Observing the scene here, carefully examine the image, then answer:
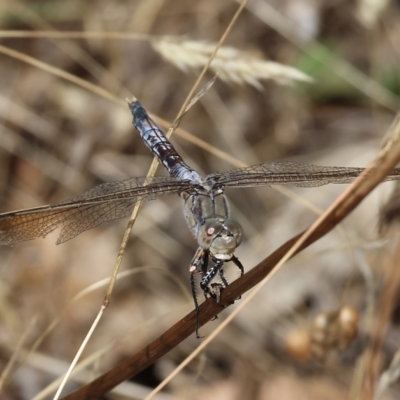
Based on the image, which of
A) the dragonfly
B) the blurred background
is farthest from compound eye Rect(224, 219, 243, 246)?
the blurred background

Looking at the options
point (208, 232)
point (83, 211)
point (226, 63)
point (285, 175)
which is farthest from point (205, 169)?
point (208, 232)

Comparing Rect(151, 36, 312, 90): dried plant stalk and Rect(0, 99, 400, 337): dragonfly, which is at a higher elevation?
Rect(151, 36, 312, 90): dried plant stalk

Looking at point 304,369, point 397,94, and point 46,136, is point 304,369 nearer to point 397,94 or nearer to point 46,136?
point 397,94

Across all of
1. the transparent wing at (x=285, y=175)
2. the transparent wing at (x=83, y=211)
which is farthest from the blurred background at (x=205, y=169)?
the transparent wing at (x=83, y=211)

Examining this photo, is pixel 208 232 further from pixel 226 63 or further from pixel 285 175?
pixel 226 63

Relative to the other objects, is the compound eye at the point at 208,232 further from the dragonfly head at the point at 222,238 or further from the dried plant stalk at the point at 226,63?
the dried plant stalk at the point at 226,63

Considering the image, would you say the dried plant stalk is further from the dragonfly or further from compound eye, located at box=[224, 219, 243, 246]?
compound eye, located at box=[224, 219, 243, 246]
